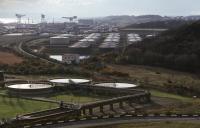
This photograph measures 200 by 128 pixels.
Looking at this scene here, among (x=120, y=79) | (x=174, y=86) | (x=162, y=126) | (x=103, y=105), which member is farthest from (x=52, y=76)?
(x=162, y=126)

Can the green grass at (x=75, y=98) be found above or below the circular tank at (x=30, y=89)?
below

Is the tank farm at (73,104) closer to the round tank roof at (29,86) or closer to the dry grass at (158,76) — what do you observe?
the round tank roof at (29,86)

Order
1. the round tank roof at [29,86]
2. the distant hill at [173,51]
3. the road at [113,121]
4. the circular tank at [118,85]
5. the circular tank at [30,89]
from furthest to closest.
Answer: the distant hill at [173,51] < the circular tank at [118,85] < the round tank roof at [29,86] < the circular tank at [30,89] < the road at [113,121]

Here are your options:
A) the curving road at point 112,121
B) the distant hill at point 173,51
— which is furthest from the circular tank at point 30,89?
the distant hill at point 173,51

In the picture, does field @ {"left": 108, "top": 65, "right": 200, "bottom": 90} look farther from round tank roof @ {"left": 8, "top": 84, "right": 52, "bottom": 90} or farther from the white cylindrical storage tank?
round tank roof @ {"left": 8, "top": 84, "right": 52, "bottom": 90}

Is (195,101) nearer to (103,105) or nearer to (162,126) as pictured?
(103,105)

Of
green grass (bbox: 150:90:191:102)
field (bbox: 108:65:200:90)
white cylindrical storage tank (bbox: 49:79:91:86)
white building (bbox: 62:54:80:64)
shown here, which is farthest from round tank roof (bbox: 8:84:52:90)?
white building (bbox: 62:54:80:64)
